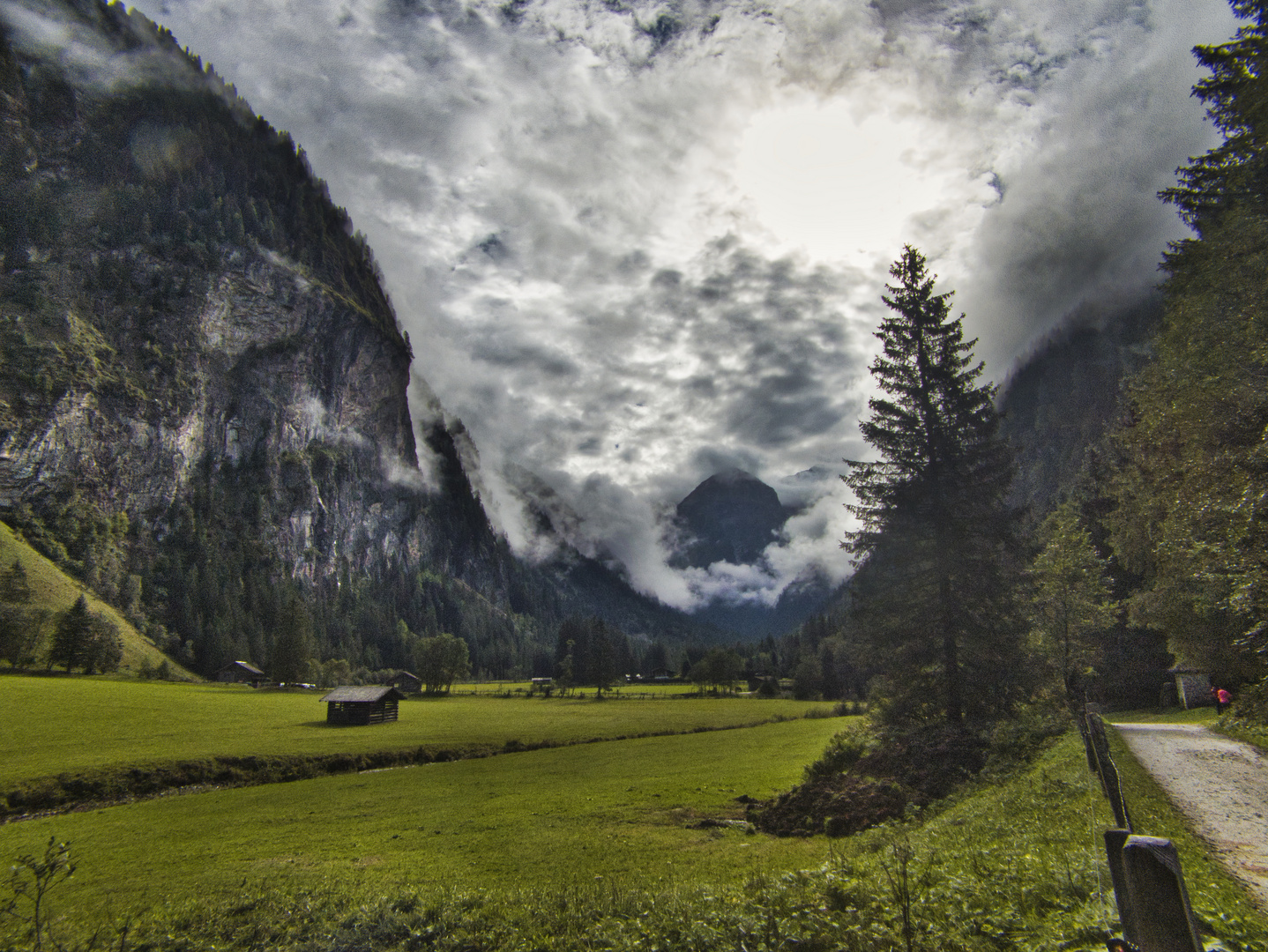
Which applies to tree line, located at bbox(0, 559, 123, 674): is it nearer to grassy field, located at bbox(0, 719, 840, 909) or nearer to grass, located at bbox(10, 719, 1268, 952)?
grassy field, located at bbox(0, 719, 840, 909)

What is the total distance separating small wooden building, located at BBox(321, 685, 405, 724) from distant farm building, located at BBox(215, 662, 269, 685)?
75.6m

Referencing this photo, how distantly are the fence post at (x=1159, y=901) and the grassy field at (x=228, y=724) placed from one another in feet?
160

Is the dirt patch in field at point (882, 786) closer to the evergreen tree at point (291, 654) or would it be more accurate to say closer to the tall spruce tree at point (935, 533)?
the tall spruce tree at point (935, 533)

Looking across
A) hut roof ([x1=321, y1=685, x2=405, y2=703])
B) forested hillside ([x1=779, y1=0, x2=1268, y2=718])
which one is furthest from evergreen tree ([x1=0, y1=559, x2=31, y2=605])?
forested hillside ([x1=779, y1=0, x2=1268, y2=718])

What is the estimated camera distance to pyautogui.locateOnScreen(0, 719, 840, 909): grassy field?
17562 millimetres

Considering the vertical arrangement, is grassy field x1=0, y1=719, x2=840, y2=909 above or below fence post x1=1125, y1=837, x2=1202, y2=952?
below

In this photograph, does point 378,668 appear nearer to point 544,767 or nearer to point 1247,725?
point 544,767

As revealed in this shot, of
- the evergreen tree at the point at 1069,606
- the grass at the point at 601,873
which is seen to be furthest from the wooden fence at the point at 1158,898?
the evergreen tree at the point at 1069,606

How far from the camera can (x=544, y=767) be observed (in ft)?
137

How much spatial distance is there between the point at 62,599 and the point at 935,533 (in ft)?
500

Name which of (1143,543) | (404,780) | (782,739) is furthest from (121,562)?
(1143,543)

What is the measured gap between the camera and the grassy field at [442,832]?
17562mm

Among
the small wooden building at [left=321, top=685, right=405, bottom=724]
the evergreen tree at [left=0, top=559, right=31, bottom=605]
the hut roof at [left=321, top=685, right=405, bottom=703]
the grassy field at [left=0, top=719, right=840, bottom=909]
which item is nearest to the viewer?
the grassy field at [left=0, top=719, right=840, bottom=909]

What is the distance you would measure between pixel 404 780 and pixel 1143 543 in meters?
41.8
